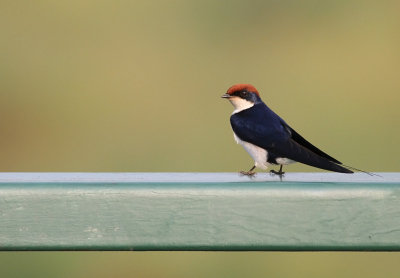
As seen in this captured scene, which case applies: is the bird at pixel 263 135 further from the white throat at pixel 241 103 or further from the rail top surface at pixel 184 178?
the rail top surface at pixel 184 178

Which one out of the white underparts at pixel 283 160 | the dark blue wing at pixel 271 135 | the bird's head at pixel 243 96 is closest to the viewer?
the dark blue wing at pixel 271 135

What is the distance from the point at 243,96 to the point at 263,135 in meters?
0.23

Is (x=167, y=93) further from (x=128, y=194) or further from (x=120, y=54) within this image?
(x=128, y=194)

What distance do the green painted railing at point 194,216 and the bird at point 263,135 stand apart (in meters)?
0.65

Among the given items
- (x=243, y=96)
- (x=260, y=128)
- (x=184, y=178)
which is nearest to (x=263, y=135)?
(x=260, y=128)

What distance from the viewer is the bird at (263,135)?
2.37 meters

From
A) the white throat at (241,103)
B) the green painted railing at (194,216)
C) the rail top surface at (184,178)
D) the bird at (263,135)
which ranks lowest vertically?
the green painted railing at (194,216)

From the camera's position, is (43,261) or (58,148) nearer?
(43,261)

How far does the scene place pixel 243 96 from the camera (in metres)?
2.79

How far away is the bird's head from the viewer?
9.08 feet

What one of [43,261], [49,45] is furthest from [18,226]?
[49,45]

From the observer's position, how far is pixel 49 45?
20.9ft

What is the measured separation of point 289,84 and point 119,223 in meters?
4.42

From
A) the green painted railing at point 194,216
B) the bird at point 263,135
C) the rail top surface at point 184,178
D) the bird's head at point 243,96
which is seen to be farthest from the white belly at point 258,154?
the green painted railing at point 194,216
